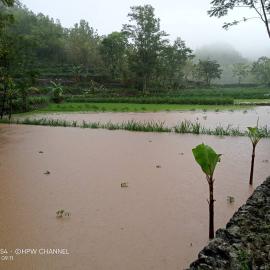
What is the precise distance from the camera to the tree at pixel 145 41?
3166 cm

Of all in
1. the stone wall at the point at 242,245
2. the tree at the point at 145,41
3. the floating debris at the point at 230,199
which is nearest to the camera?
the stone wall at the point at 242,245

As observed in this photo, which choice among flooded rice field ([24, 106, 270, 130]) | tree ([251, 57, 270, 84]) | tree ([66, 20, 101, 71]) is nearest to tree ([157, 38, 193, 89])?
tree ([66, 20, 101, 71])

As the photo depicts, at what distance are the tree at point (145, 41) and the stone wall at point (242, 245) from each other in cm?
2895

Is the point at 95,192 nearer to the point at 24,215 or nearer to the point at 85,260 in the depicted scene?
the point at 24,215

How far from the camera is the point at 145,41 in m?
32.2

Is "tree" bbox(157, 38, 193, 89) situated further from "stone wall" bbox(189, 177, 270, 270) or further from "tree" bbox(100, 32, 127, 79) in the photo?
"stone wall" bbox(189, 177, 270, 270)

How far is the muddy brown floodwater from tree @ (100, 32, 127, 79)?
2890 centimetres

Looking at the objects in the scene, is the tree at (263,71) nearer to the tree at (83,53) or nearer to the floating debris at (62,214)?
the tree at (83,53)

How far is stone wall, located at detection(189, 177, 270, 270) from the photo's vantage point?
1.97m

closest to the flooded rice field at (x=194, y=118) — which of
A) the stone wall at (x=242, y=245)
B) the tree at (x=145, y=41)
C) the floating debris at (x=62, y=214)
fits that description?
the floating debris at (x=62, y=214)

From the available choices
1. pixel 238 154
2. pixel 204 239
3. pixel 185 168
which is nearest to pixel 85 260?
pixel 204 239

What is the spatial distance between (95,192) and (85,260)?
1.66m

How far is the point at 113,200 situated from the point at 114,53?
111ft

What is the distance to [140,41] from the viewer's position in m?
32.6
